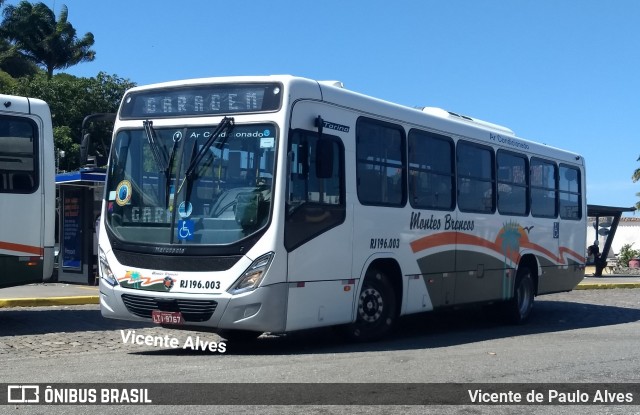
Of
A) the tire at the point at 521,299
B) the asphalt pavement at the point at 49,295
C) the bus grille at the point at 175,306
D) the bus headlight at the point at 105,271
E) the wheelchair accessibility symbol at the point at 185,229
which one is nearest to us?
the bus grille at the point at 175,306

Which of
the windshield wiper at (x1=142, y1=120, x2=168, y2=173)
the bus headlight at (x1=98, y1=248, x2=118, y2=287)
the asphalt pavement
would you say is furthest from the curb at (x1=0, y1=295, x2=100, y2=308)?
the windshield wiper at (x1=142, y1=120, x2=168, y2=173)

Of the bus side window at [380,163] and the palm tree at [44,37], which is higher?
the palm tree at [44,37]

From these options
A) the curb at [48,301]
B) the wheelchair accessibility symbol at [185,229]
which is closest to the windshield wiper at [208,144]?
the wheelchair accessibility symbol at [185,229]

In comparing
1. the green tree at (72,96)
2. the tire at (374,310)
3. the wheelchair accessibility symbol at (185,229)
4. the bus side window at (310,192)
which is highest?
the green tree at (72,96)

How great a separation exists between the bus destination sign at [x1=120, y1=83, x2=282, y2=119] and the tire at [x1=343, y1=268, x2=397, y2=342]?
294cm

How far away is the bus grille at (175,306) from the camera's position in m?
9.99

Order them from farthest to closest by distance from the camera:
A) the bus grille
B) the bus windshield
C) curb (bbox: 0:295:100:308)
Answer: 1. curb (bbox: 0:295:100:308)
2. the bus windshield
3. the bus grille

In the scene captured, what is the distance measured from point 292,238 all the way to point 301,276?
493 millimetres

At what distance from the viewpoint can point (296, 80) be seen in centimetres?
1052

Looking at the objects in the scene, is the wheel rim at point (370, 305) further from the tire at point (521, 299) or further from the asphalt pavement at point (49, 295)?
the asphalt pavement at point (49, 295)

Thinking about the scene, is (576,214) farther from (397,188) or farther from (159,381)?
(159,381)

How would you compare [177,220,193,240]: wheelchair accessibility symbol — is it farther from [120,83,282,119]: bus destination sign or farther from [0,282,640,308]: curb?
[0,282,640,308]: curb

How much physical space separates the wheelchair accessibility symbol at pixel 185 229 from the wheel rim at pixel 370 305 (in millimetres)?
2617

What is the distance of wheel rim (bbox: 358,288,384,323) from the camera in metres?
11.6
